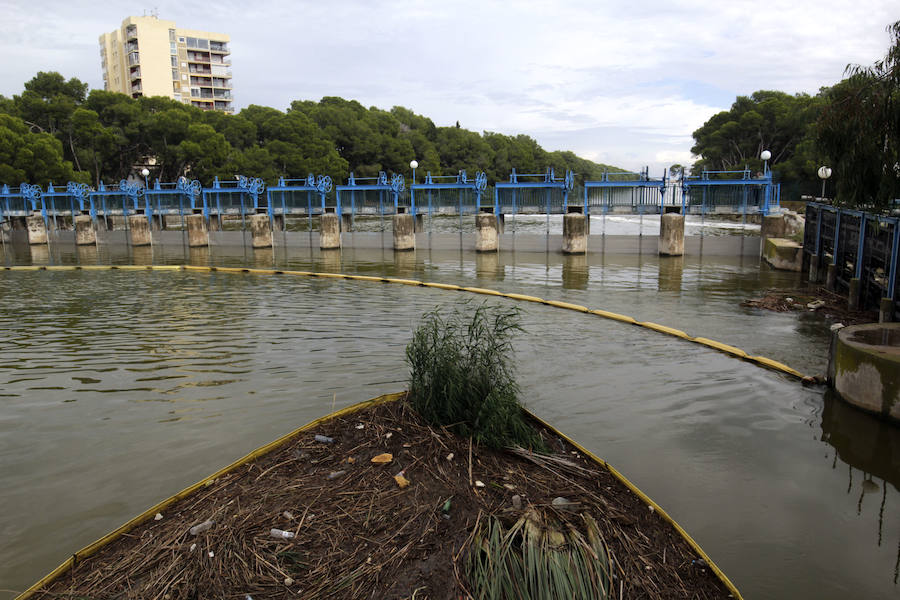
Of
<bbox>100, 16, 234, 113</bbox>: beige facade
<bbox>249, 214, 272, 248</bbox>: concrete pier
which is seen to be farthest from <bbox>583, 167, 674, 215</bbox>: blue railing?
<bbox>100, 16, 234, 113</bbox>: beige facade

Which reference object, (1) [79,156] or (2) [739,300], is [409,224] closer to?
(2) [739,300]

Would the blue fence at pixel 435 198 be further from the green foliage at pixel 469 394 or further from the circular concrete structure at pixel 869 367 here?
the green foliage at pixel 469 394

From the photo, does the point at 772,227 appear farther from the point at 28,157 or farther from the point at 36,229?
the point at 28,157

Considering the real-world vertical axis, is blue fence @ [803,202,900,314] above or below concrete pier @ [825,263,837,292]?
above

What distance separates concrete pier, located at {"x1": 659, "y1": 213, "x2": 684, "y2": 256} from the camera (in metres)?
28.1

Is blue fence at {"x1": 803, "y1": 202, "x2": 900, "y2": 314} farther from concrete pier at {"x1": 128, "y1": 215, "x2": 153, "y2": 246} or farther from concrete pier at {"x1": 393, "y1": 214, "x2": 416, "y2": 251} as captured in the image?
concrete pier at {"x1": 128, "y1": 215, "x2": 153, "y2": 246}

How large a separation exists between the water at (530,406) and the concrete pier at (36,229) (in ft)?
95.6

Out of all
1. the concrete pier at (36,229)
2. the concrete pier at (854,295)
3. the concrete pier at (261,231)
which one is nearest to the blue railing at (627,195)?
the concrete pier at (854,295)

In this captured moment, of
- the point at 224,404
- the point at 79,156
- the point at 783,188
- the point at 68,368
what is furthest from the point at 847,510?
the point at 79,156

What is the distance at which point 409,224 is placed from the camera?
3262 centimetres

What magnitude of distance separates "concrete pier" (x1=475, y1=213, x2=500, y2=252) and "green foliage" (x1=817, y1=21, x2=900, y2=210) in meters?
21.7

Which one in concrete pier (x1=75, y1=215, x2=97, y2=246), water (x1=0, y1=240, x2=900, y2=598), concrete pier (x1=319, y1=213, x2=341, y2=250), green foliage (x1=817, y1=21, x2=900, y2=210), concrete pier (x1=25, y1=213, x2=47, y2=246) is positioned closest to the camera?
water (x1=0, y1=240, x2=900, y2=598)

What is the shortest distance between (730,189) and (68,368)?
28.9 m

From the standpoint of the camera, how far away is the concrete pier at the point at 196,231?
3700 centimetres
